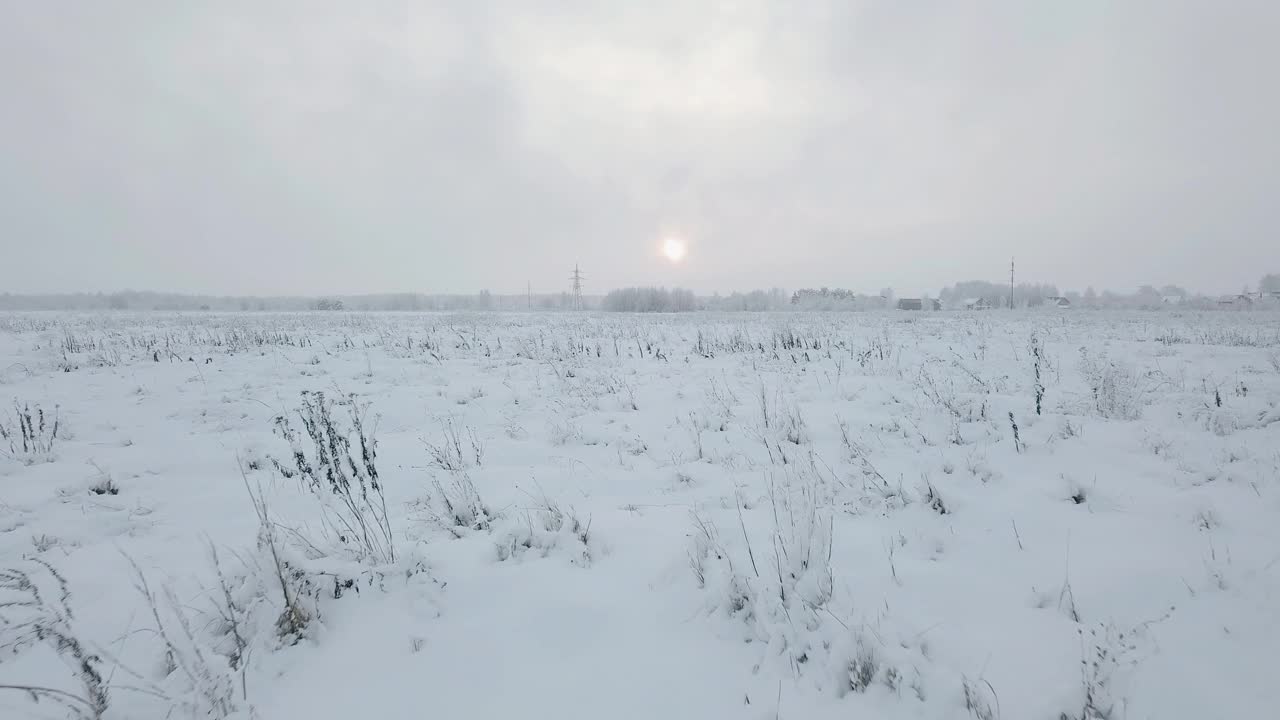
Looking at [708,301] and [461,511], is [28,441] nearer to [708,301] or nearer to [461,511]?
[461,511]

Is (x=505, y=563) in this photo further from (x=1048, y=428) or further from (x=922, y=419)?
(x=1048, y=428)

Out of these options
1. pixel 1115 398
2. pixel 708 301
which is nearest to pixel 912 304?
pixel 708 301

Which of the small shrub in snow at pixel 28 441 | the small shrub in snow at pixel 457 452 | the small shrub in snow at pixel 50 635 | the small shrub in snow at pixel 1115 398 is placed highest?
the small shrub in snow at pixel 1115 398

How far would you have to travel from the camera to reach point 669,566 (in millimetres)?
2984

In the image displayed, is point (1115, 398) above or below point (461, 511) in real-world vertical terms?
above

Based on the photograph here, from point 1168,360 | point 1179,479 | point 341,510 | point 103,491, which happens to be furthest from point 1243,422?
point 103,491

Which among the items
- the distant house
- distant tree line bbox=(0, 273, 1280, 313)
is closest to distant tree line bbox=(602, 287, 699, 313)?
distant tree line bbox=(0, 273, 1280, 313)

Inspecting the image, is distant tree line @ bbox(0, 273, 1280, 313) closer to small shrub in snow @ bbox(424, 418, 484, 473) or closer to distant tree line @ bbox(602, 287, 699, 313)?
distant tree line @ bbox(602, 287, 699, 313)

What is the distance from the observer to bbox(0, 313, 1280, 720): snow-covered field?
2088 millimetres

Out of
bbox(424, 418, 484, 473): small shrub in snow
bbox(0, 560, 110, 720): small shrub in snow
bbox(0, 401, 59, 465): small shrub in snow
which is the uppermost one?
bbox(0, 401, 59, 465): small shrub in snow

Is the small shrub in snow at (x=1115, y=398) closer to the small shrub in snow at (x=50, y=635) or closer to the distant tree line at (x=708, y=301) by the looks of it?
the small shrub in snow at (x=50, y=635)

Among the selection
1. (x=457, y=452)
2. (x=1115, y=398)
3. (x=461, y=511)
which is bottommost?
(x=461, y=511)

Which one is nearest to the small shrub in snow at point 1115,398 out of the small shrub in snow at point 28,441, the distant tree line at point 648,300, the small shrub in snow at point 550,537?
the small shrub in snow at point 550,537

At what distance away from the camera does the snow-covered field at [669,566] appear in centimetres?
209
